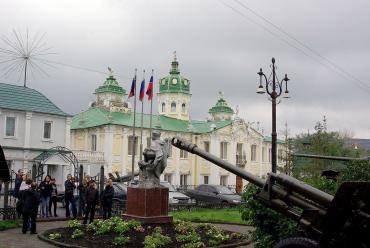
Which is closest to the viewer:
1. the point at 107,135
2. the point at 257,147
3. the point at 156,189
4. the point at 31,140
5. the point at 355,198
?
the point at 355,198

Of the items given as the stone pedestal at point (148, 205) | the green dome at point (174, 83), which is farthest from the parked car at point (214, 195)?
the green dome at point (174, 83)

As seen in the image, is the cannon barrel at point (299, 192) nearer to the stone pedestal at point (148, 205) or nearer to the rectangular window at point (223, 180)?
the stone pedestal at point (148, 205)

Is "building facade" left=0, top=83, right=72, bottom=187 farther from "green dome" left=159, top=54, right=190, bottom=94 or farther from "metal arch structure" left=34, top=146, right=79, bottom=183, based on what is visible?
"green dome" left=159, top=54, right=190, bottom=94

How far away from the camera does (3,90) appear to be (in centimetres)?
3947

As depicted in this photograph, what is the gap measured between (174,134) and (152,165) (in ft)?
137

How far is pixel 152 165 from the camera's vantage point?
1551 cm

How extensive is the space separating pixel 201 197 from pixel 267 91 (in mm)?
14040

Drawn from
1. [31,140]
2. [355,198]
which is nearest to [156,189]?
[355,198]

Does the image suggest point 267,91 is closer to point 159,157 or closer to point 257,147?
point 159,157

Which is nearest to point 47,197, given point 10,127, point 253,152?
point 10,127

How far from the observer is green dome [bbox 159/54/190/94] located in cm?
7144

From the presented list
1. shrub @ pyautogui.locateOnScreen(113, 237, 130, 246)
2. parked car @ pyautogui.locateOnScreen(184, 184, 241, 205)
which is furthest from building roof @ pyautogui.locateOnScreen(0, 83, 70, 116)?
shrub @ pyautogui.locateOnScreen(113, 237, 130, 246)

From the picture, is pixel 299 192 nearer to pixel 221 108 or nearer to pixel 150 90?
pixel 150 90

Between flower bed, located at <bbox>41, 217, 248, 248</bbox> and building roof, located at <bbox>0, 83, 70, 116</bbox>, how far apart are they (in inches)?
997
